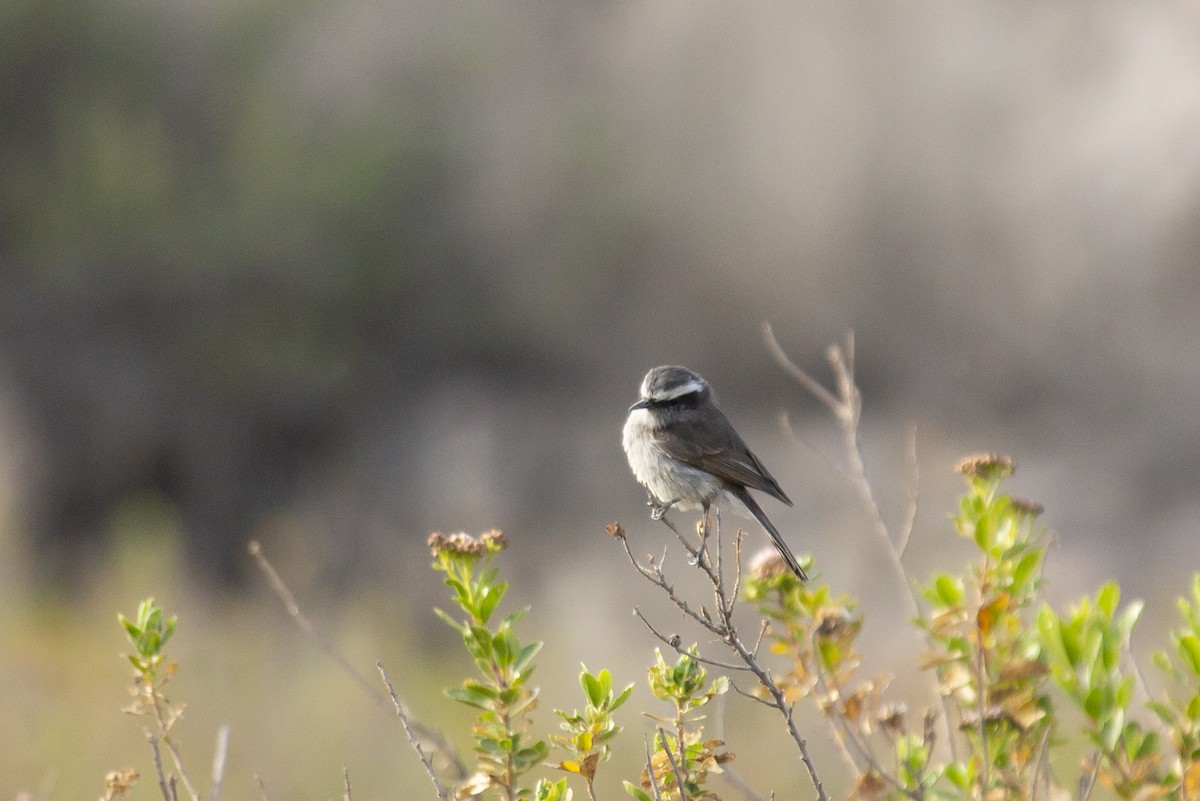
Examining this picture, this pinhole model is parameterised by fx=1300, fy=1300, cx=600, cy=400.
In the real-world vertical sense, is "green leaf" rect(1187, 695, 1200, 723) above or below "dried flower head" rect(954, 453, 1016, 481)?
below

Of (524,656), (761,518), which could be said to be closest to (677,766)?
(524,656)

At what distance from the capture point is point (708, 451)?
4988 mm

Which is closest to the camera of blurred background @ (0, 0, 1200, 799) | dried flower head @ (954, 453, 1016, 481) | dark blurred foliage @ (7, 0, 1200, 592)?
dried flower head @ (954, 453, 1016, 481)

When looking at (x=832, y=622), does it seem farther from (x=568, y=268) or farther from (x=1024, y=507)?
(x=568, y=268)

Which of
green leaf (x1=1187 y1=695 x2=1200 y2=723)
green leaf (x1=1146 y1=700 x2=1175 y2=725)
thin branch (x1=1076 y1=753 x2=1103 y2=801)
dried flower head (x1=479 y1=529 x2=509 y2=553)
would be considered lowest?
thin branch (x1=1076 y1=753 x2=1103 y2=801)

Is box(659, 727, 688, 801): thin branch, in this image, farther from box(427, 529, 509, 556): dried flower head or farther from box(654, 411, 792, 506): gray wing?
box(654, 411, 792, 506): gray wing

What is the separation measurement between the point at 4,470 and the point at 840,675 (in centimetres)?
869

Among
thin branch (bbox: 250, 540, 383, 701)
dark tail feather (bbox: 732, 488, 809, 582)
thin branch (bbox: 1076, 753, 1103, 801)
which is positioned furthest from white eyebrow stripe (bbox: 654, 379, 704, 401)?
thin branch (bbox: 1076, 753, 1103, 801)

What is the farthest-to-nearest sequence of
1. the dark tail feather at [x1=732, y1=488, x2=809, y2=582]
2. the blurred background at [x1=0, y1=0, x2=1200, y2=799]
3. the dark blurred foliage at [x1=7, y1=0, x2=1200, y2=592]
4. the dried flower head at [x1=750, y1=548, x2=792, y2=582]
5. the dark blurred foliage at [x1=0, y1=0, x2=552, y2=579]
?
the dark blurred foliage at [x1=0, y1=0, x2=552, y2=579] → the dark blurred foliage at [x1=7, y1=0, x2=1200, y2=592] → the blurred background at [x1=0, y1=0, x2=1200, y2=799] → the dark tail feather at [x1=732, y1=488, x2=809, y2=582] → the dried flower head at [x1=750, y1=548, x2=792, y2=582]

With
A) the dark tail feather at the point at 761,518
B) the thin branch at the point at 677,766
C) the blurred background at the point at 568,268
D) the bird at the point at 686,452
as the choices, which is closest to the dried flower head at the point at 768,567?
the thin branch at the point at 677,766

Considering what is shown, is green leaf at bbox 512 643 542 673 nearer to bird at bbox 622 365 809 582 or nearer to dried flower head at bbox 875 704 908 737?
dried flower head at bbox 875 704 908 737

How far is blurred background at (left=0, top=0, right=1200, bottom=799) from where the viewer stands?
14352 millimetres

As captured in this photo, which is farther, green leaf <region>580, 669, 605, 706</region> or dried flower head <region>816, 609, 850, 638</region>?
dried flower head <region>816, 609, 850, 638</region>

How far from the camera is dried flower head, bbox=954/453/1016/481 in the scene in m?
2.89
